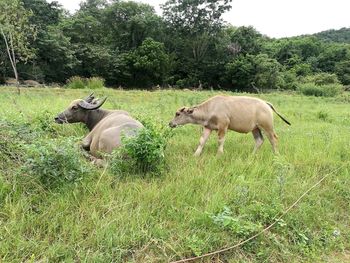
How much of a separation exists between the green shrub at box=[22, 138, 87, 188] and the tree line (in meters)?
28.0

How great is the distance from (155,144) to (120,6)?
39.9 meters

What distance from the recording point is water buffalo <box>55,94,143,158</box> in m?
5.82

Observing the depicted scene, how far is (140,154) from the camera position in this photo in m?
4.84

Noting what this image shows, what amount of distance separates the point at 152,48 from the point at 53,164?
3440 centimetres

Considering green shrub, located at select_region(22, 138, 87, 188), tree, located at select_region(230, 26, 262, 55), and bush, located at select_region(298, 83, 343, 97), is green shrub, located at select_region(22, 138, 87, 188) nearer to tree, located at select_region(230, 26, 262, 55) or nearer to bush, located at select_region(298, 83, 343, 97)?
bush, located at select_region(298, 83, 343, 97)

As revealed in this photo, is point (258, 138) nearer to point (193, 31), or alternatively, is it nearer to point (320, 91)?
point (320, 91)

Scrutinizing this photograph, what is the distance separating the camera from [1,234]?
3.44 m

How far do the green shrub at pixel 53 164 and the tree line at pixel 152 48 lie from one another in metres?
28.0

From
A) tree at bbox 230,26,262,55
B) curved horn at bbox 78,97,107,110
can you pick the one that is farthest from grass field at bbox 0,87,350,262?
tree at bbox 230,26,262,55

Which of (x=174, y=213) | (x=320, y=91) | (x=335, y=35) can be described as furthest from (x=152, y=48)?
(x=335, y=35)

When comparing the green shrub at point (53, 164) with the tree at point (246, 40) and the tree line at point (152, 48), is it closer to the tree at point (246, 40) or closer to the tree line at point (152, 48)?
the tree line at point (152, 48)

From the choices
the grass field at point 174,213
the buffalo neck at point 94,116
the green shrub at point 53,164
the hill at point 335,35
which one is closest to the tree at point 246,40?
the buffalo neck at point 94,116

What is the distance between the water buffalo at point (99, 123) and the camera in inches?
229

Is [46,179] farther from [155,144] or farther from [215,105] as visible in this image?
[215,105]
